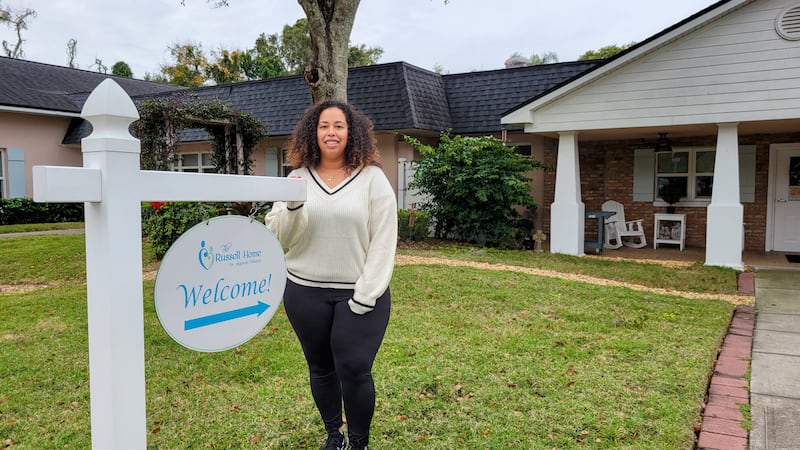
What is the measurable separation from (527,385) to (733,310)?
374cm

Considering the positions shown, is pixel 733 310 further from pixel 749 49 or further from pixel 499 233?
pixel 499 233

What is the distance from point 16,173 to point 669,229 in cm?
1688

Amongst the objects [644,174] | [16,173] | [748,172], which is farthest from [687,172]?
[16,173]

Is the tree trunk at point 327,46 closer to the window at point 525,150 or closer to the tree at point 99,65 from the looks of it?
the window at point 525,150

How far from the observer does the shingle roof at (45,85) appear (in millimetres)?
15820

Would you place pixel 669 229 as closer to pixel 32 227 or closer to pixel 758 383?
pixel 758 383

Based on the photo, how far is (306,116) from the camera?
2730 millimetres

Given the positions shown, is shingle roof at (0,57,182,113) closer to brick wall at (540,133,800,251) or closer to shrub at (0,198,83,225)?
shrub at (0,198,83,225)

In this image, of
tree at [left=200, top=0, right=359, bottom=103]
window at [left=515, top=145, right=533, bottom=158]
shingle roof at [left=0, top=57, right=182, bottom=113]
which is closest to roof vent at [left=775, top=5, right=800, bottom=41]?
window at [left=515, top=145, right=533, bottom=158]

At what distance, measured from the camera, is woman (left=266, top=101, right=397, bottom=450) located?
2.51 metres

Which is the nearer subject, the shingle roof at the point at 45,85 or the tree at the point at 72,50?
the shingle roof at the point at 45,85

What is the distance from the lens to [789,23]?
8383 millimetres

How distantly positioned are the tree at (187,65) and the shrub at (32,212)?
1844 cm

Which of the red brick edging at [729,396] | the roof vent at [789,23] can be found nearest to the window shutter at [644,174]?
the roof vent at [789,23]
